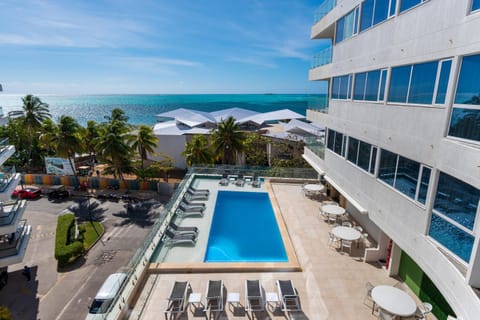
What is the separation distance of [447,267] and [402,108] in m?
5.30

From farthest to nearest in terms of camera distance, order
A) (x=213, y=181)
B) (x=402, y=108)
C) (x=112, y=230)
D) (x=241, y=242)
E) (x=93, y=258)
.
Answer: (x=213, y=181), (x=112, y=230), (x=93, y=258), (x=241, y=242), (x=402, y=108)

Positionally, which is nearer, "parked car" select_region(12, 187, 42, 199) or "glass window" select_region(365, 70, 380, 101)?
"glass window" select_region(365, 70, 380, 101)

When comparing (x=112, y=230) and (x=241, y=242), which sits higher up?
(x=241, y=242)

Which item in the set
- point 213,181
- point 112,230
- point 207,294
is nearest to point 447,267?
point 207,294

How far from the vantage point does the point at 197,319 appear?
9406mm

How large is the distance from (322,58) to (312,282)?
14000mm

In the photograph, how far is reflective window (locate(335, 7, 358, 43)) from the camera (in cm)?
1300

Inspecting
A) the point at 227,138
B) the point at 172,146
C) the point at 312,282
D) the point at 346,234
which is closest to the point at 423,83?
the point at 346,234

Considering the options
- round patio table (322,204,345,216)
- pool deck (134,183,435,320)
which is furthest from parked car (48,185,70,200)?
round patio table (322,204,345,216)

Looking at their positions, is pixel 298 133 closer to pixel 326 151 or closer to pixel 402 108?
pixel 326 151

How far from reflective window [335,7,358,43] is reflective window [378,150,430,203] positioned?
22.5ft

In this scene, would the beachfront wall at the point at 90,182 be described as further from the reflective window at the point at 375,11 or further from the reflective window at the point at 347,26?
the reflective window at the point at 375,11

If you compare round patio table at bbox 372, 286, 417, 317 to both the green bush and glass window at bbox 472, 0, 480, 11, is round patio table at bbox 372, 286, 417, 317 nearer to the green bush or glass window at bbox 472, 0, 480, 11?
glass window at bbox 472, 0, 480, 11

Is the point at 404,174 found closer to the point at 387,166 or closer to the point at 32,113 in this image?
the point at 387,166
